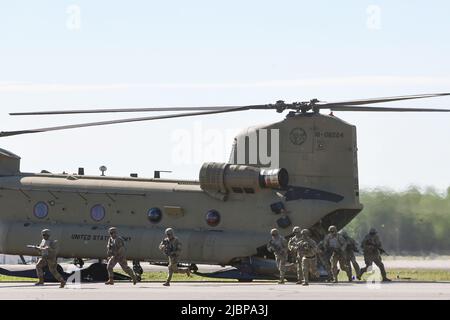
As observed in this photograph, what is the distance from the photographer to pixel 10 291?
25344 millimetres

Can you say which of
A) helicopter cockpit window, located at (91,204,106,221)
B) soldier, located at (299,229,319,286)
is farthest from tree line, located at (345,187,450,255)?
soldier, located at (299,229,319,286)

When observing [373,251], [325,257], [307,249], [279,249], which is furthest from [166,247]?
[373,251]

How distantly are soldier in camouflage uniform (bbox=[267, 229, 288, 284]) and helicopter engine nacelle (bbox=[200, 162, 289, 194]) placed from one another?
174 cm

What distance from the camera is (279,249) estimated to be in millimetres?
28391

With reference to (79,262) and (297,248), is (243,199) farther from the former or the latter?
(79,262)

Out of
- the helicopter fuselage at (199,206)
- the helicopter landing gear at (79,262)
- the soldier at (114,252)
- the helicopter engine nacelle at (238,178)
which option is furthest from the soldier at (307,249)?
the helicopter landing gear at (79,262)

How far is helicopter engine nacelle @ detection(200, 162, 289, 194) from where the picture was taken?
97.8 feet

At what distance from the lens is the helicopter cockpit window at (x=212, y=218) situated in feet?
100

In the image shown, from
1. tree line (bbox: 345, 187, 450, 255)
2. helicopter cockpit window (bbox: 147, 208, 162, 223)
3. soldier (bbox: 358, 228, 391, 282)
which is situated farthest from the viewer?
tree line (bbox: 345, 187, 450, 255)

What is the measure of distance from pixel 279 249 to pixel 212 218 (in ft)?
9.40

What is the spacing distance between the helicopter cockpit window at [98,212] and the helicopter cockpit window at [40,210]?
4.71 feet

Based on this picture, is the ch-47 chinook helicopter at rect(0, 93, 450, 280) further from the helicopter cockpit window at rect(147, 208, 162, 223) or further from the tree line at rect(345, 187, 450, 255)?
the tree line at rect(345, 187, 450, 255)
